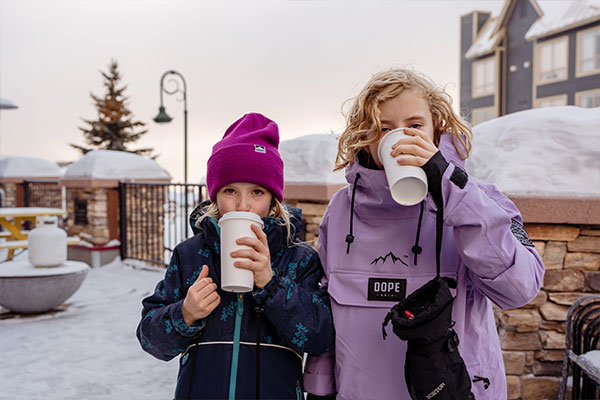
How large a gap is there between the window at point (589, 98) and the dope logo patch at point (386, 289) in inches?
682

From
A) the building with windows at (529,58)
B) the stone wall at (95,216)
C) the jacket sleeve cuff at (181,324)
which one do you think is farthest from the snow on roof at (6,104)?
the building with windows at (529,58)

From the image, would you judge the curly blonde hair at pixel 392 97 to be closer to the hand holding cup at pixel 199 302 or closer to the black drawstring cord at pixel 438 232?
the black drawstring cord at pixel 438 232

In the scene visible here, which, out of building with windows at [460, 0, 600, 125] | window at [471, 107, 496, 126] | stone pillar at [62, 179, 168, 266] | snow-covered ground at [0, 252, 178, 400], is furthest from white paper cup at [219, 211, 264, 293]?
window at [471, 107, 496, 126]

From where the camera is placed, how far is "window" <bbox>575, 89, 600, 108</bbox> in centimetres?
1567

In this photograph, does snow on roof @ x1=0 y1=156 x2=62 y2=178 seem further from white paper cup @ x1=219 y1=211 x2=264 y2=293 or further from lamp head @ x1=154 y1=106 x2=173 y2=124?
white paper cup @ x1=219 y1=211 x2=264 y2=293

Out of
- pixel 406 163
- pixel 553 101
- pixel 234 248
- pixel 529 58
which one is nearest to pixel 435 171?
pixel 406 163

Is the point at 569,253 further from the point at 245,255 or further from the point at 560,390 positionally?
the point at 245,255

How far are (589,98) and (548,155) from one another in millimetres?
15760

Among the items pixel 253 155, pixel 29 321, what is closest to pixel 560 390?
pixel 253 155

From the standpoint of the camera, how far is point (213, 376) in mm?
1376

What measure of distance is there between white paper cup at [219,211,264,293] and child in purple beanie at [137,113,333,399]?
0.08 ft

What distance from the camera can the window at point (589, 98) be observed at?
1567 cm

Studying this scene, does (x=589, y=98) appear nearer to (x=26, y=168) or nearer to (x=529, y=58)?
(x=529, y=58)

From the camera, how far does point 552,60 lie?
16844mm
